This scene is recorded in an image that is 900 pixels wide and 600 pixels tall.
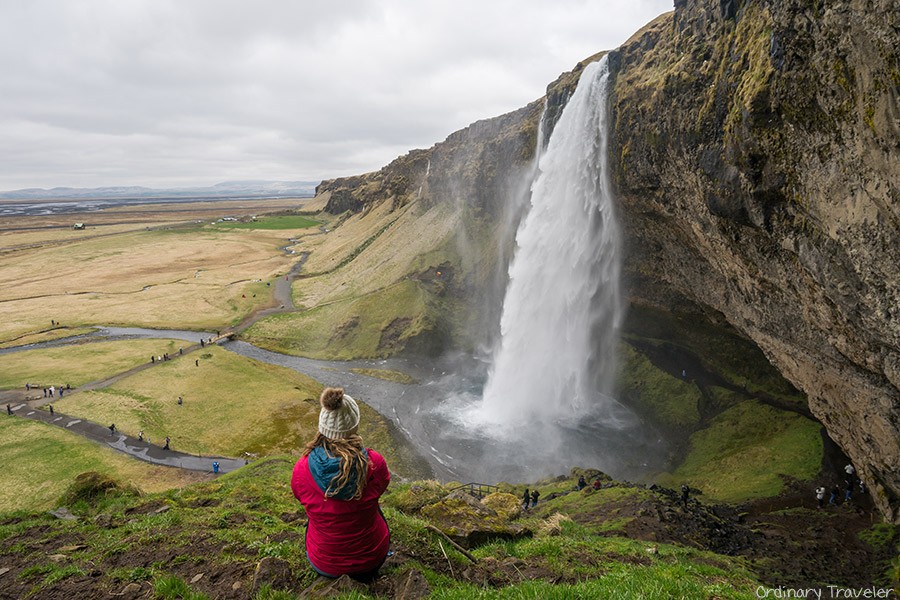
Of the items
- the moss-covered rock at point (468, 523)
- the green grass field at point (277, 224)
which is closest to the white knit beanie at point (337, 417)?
the moss-covered rock at point (468, 523)

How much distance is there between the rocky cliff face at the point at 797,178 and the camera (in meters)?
13.9

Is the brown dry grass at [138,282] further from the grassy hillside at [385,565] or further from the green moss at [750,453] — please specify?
the green moss at [750,453]

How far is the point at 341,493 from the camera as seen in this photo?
233 inches

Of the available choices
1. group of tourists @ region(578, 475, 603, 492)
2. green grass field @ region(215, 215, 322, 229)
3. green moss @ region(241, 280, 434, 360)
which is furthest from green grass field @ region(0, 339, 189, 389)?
green grass field @ region(215, 215, 322, 229)

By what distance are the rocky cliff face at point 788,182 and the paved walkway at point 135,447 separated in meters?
35.2

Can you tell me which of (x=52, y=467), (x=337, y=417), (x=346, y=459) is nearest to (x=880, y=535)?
(x=346, y=459)

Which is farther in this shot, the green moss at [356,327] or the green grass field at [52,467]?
the green moss at [356,327]

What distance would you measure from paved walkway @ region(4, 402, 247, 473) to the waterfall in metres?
20.7

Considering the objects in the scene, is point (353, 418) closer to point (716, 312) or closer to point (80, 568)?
Answer: point (80, 568)

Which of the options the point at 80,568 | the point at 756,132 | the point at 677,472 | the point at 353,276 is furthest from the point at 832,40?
the point at 353,276

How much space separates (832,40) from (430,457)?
31.1 meters

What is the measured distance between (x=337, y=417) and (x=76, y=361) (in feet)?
203

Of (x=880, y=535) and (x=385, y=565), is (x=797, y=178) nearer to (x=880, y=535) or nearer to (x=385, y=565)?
(x=880, y=535)

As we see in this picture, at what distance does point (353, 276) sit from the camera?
81562 millimetres
